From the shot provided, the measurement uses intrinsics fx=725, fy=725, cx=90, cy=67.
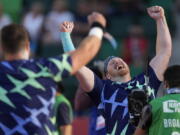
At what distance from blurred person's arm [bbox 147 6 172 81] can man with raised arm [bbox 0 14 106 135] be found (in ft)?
6.16

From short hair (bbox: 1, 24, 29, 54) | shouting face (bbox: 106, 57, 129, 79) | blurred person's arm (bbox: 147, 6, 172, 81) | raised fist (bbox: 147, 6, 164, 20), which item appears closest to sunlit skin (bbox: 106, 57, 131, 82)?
shouting face (bbox: 106, 57, 129, 79)

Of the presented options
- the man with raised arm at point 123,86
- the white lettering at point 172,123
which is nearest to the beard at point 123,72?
the man with raised arm at point 123,86

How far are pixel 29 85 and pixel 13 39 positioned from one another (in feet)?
1.23

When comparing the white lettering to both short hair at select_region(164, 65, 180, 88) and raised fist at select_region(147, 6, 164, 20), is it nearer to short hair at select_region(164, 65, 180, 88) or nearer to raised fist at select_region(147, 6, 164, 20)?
short hair at select_region(164, 65, 180, 88)

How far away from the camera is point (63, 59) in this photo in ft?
18.1

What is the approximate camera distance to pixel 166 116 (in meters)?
6.45

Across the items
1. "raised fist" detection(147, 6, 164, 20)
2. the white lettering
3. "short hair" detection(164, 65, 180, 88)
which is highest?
"raised fist" detection(147, 6, 164, 20)

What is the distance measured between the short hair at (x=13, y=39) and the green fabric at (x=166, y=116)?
151cm

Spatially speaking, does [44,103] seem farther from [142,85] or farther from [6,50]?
[142,85]

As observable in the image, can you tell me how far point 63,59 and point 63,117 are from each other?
4519 mm

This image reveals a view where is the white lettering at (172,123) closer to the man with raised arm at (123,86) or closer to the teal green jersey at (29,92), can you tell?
the man with raised arm at (123,86)

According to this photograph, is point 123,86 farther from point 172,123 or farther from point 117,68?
point 172,123

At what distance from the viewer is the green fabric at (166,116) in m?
6.45

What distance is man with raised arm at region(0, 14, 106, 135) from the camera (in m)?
5.52
